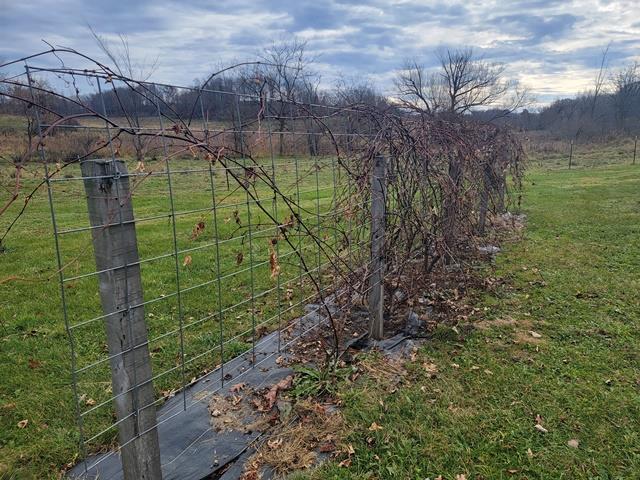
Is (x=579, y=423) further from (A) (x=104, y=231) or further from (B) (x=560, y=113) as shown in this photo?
(B) (x=560, y=113)

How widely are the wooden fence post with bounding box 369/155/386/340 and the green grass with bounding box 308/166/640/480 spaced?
1.54ft

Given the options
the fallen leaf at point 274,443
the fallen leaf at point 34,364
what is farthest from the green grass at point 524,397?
the fallen leaf at point 34,364

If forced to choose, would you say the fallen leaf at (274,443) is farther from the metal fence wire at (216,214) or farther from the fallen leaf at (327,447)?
the metal fence wire at (216,214)

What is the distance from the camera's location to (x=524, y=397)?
305 cm

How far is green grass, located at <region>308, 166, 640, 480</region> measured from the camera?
2467 mm

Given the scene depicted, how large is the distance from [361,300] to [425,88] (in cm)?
3364

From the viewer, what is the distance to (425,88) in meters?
34.3

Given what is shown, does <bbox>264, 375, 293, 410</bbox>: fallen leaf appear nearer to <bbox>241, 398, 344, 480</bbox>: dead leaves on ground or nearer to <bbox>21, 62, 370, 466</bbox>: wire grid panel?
<bbox>241, 398, 344, 480</bbox>: dead leaves on ground

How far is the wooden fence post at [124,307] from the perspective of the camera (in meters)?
1.66

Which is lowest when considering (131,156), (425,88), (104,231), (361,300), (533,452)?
(533,452)

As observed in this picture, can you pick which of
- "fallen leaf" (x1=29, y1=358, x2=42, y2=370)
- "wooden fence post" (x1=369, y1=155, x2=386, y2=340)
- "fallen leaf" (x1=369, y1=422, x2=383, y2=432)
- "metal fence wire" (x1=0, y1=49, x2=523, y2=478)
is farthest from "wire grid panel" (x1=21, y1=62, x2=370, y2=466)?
"fallen leaf" (x1=369, y1=422, x2=383, y2=432)

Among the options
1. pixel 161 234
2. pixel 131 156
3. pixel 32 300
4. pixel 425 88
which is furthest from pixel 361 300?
pixel 425 88

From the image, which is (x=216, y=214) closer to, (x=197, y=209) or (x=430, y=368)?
(x=197, y=209)

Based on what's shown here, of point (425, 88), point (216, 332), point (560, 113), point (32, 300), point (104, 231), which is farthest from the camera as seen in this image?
point (560, 113)
